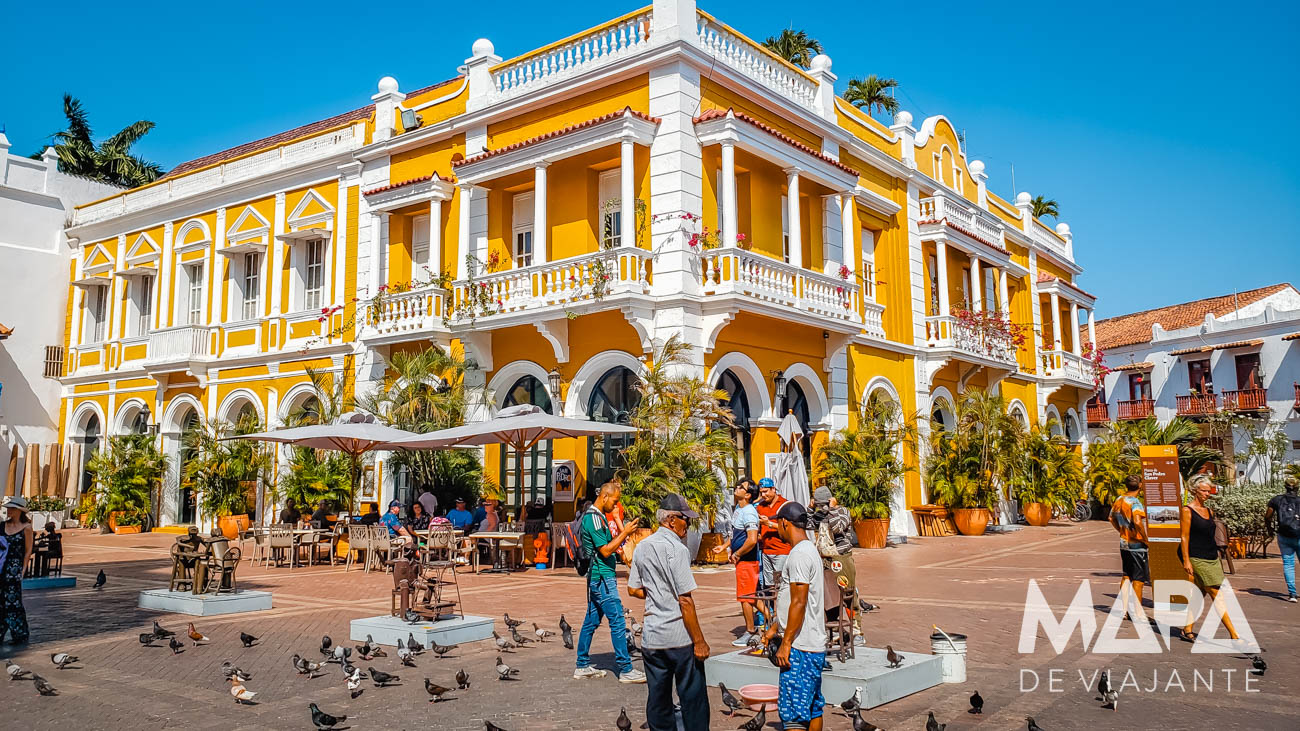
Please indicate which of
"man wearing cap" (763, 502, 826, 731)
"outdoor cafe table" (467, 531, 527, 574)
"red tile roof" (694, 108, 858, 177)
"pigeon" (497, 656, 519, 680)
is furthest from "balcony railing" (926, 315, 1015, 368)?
"man wearing cap" (763, 502, 826, 731)

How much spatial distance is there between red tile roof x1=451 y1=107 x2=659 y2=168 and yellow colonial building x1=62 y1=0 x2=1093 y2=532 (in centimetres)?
6

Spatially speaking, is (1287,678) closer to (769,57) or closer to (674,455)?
(674,455)

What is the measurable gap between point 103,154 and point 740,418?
35686 mm

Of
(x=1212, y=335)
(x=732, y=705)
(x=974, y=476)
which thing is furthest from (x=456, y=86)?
(x=1212, y=335)

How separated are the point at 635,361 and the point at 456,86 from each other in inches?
315

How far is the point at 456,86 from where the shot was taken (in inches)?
809

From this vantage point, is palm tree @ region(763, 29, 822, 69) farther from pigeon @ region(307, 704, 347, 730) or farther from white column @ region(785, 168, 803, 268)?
pigeon @ region(307, 704, 347, 730)

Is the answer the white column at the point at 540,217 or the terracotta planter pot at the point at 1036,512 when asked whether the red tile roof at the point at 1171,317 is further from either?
the white column at the point at 540,217

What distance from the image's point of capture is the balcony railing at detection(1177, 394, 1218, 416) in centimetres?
4328

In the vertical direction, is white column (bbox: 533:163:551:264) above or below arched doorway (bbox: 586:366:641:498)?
above

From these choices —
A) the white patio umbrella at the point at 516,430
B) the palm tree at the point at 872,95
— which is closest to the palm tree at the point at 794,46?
the palm tree at the point at 872,95

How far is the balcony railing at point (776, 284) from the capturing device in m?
16.2

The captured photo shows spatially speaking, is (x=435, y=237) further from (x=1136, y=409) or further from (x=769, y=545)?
(x=1136, y=409)

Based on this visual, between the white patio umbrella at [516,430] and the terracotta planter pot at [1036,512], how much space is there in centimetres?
1437
